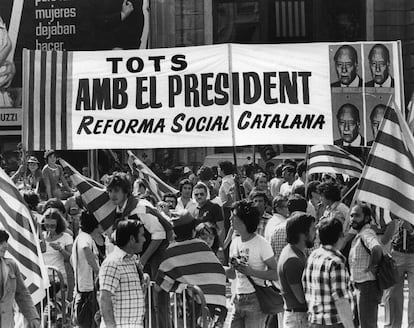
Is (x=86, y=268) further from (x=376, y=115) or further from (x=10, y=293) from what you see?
(x=376, y=115)

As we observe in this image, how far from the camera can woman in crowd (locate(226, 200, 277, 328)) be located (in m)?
10.5

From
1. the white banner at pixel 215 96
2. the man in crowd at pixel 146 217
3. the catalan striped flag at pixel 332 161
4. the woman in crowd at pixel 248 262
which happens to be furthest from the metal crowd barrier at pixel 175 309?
the catalan striped flag at pixel 332 161

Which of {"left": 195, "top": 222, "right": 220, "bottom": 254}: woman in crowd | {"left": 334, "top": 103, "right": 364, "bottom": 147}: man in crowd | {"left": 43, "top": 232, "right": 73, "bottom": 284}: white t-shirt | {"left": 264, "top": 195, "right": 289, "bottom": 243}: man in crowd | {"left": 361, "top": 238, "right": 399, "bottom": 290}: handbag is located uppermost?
{"left": 334, "top": 103, "right": 364, "bottom": 147}: man in crowd

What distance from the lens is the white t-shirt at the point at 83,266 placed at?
11.3m

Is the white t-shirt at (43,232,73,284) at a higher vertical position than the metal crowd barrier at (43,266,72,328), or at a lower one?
higher

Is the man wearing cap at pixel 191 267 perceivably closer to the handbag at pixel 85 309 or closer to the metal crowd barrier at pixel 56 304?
the handbag at pixel 85 309

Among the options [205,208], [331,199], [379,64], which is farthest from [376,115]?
[205,208]

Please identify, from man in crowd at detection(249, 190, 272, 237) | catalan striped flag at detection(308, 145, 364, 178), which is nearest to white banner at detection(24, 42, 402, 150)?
man in crowd at detection(249, 190, 272, 237)

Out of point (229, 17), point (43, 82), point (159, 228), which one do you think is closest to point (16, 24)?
point (229, 17)

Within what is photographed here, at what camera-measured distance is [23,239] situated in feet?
33.6

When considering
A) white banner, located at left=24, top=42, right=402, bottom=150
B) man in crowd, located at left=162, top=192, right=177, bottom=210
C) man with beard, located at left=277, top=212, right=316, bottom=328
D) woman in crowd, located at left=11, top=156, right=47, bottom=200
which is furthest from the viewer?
woman in crowd, located at left=11, top=156, right=47, bottom=200

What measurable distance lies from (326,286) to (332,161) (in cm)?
664

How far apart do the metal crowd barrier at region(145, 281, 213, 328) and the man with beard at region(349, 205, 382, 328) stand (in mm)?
1556

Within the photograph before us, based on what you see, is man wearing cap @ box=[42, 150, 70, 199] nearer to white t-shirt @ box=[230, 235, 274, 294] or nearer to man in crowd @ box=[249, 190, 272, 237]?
man in crowd @ box=[249, 190, 272, 237]
